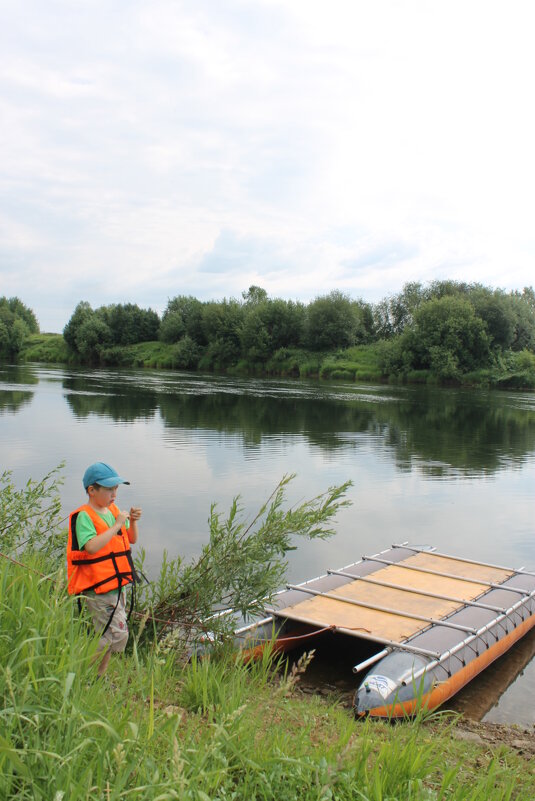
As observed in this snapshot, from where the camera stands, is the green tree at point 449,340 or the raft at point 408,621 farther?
the green tree at point 449,340

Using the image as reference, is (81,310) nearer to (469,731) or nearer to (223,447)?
(223,447)

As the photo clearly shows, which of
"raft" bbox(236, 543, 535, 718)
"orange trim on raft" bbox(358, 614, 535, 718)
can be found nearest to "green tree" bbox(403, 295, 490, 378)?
"raft" bbox(236, 543, 535, 718)

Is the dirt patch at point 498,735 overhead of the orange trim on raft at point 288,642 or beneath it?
beneath

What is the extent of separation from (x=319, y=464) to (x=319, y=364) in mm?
56785

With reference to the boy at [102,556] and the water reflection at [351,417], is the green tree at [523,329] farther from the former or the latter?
the boy at [102,556]

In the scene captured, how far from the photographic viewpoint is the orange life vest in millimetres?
5254

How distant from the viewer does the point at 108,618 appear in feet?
17.7

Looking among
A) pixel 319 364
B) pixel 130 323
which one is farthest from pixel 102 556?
pixel 130 323

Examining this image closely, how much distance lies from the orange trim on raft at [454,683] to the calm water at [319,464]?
33 centimetres

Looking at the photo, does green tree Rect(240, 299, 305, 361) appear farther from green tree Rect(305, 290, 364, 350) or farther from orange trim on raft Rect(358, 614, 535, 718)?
orange trim on raft Rect(358, 614, 535, 718)

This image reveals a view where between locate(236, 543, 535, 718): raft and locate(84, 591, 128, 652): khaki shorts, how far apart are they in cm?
140

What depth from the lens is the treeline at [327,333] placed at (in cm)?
6788

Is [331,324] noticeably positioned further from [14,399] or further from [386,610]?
[386,610]

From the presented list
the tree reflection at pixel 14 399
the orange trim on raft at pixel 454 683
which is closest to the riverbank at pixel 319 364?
the tree reflection at pixel 14 399
